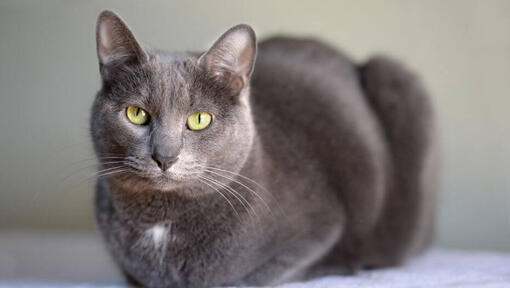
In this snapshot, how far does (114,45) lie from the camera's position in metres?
1.45

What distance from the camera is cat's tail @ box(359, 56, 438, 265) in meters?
1.99

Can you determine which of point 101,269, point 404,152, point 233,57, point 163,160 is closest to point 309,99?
point 404,152

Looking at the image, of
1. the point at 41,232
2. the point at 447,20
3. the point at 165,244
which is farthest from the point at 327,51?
the point at 41,232

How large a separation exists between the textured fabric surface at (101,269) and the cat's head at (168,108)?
16.1 inches

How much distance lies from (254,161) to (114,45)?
456mm

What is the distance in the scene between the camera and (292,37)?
2.21 meters

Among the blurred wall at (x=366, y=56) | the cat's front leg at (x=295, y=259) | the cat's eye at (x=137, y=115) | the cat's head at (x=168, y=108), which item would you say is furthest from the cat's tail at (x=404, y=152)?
the cat's eye at (x=137, y=115)

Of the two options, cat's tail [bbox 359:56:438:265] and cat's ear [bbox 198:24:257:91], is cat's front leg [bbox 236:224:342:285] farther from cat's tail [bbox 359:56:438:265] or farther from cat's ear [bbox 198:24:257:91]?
cat's ear [bbox 198:24:257:91]

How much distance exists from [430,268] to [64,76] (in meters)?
1.62

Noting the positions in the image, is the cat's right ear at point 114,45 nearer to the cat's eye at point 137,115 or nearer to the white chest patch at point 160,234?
the cat's eye at point 137,115

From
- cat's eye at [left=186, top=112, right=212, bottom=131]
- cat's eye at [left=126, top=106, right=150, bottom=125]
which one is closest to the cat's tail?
cat's eye at [left=186, top=112, right=212, bottom=131]

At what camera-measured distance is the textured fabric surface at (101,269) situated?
1605mm

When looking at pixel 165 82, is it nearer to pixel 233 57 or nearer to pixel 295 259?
pixel 233 57

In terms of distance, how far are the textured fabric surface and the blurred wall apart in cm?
26
